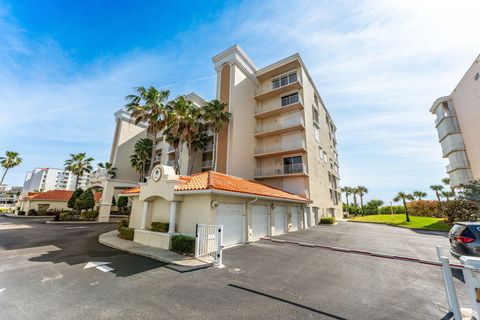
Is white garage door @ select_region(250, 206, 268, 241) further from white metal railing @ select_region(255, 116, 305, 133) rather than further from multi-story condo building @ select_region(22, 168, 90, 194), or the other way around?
multi-story condo building @ select_region(22, 168, 90, 194)

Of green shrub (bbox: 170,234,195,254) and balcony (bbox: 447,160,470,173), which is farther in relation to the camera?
balcony (bbox: 447,160,470,173)

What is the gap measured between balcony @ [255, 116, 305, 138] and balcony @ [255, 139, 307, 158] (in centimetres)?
173

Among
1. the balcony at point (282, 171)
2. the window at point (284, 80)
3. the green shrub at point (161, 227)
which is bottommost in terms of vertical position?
the green shrub at point (161, 227)

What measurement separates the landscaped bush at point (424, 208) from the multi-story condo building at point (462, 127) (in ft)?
30.6

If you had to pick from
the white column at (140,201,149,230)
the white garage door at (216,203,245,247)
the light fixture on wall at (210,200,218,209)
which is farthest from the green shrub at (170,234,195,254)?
the white column at (140,201,149,230)

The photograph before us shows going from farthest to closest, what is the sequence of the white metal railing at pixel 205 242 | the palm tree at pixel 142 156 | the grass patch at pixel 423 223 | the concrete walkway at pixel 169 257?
1. the palm tree at pixel 142 156
2. the grass patch at pixel 423 223
3. the white metal railing at pixel 205 242
4. the concrete walkway at pixel 169 257

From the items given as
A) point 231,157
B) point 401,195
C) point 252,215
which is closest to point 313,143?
point 231,157

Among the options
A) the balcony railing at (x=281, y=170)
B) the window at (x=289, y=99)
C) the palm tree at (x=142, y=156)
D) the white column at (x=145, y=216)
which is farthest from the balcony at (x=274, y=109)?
the palm tree at (x=142, y=156)

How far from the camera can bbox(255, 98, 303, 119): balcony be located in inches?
966

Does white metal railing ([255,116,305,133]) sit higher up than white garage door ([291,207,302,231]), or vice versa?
white metal railing ([255,116,305,133])

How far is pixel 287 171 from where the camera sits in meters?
23.9

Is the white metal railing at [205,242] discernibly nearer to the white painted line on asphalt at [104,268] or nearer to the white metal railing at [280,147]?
the white painted line on asphalt at [104,268]

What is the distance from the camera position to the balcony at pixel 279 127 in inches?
941

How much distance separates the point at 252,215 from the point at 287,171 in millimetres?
11408
